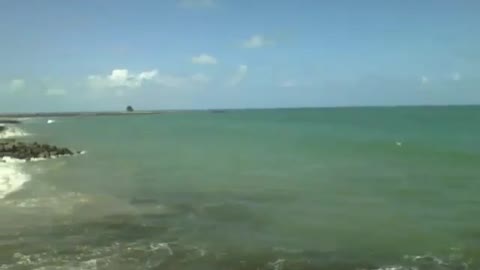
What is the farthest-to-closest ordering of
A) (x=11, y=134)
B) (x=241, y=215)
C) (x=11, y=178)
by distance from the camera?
(x=11, y=134)
(x=11, y=178)
(x=241, y=215)

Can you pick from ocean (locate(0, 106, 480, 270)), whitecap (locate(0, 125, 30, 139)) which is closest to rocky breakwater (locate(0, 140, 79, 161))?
ocean (locate(0, 106, 480, 270))

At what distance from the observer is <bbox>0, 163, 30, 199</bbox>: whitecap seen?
1090 inches

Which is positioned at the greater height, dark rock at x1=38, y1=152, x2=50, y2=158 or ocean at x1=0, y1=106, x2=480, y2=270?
dark rock at x1=38, y1=152, x2=50, y2=158

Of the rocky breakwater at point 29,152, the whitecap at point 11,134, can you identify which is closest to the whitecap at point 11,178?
the rocky breakwater at point 29,152

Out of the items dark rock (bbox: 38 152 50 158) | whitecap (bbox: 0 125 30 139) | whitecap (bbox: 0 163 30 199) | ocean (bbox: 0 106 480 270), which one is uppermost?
whitecap (bbox: 0 125 30 139)

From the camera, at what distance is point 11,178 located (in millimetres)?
31859

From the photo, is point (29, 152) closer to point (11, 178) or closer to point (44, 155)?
point (44, 155)

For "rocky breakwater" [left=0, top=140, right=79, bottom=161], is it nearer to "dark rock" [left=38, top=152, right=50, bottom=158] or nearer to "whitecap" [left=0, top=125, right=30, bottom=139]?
"dark rock" [left=38, top=152, right=50, bottom=158]

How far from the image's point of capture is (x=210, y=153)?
164ft

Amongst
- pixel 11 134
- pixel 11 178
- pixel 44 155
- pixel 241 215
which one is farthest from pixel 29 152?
pixel 11 134

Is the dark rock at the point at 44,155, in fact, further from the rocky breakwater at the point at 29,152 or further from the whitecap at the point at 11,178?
the whitecap at the point at 11,178

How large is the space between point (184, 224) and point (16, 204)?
843cm

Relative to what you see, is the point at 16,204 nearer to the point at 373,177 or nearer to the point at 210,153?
the point at 373,177

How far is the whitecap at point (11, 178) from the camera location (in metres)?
27.7
